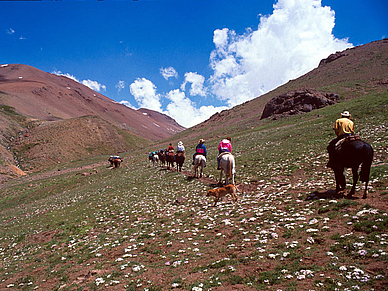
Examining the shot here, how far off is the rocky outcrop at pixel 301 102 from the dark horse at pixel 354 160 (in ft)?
186

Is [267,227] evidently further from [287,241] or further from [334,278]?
[334,278]

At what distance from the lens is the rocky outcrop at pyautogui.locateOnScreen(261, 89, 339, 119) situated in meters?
60.0

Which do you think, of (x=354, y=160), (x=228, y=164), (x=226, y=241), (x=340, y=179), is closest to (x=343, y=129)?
(x=354, y=160)

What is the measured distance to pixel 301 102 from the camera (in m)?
63.8

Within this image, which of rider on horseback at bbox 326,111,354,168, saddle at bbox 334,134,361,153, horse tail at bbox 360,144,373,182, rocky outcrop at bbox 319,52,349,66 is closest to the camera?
horse tail at bbox 360,144,373,182

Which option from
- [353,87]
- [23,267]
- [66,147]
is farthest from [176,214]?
[66,147]

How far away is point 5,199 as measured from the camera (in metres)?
35.4

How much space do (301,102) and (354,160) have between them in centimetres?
6160

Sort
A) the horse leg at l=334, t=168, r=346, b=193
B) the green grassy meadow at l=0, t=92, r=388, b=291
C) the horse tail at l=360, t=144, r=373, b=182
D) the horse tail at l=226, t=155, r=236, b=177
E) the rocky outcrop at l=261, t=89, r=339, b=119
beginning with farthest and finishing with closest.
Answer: the rocky outcrop at l=261, t=89, r=339, b=119 → the horse tail at l=226, t=155, r=236, b=177 → the horse leg at l=334, t=168, r=346, b=193 → the horse tail at l=360, t=144, r=373, b=182 → the green grassy meadow at l=0, t=92, r=388, b=291

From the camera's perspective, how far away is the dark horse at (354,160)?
369 inches

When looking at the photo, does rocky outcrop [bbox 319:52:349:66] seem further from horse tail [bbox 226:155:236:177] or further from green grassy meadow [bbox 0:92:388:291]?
horse tail [bbox 226:155:236:177]

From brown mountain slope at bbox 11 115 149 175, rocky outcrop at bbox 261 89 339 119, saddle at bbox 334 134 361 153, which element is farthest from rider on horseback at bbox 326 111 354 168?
brown mountain slope at bbox 11 115 149 175

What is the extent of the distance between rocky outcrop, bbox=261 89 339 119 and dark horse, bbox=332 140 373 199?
186 feet

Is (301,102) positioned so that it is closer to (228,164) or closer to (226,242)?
(228,164)
